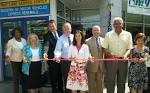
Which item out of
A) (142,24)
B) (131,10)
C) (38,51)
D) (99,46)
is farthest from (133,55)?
(142,24)

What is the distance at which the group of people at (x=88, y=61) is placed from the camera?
7.88m

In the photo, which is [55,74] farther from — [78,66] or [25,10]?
[25,10]

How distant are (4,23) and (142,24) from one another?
26.0 feet

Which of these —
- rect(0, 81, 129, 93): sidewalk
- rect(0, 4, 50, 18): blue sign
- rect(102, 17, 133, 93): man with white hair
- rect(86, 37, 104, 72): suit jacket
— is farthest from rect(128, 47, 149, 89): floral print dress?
rect(0, 4, 50, 18): blue sign

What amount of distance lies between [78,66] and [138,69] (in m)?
1.37

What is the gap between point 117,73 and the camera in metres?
8.00

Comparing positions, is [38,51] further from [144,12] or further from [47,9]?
[144,12]

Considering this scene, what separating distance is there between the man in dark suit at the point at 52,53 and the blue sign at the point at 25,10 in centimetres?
240

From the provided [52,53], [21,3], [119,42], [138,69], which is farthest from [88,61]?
[21,3]

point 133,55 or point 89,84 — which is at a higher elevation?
point 133,55

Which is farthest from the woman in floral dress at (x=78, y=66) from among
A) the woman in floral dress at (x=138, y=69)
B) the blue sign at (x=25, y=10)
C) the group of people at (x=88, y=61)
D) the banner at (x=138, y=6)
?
the banner at (x=138, y=6)

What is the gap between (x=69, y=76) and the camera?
795cm

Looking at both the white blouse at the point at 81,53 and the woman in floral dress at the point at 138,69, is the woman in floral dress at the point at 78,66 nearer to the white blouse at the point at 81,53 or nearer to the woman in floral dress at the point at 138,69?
the white blouse at the point at 81,53

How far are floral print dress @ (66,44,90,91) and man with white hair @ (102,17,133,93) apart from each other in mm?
517
